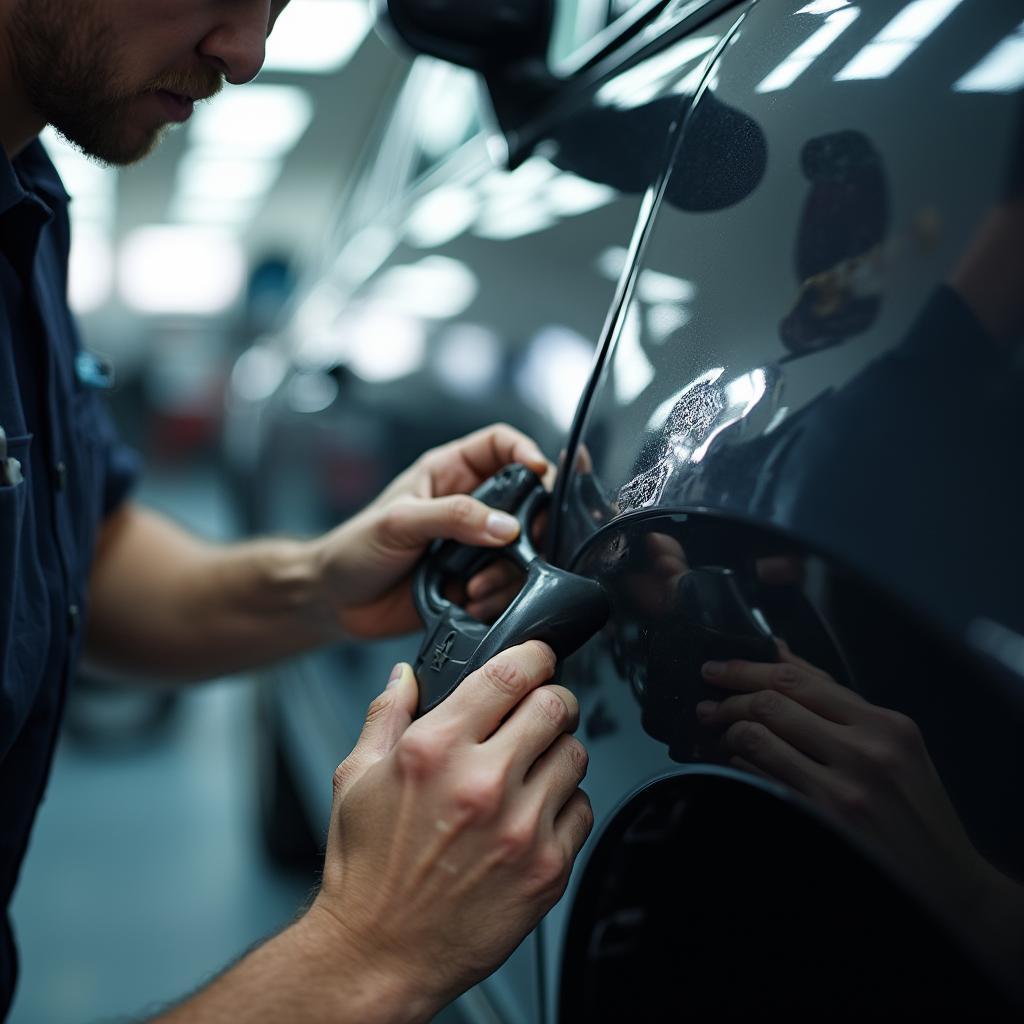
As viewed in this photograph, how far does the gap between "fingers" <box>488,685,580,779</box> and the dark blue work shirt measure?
0.48 m

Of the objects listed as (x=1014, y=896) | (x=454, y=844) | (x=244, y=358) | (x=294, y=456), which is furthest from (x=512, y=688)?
(x=244, y=358)

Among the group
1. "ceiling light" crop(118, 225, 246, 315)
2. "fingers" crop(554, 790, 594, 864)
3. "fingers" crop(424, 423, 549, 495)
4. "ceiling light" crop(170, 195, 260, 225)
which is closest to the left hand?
"fingers" crop(424, 423, 549, 495)

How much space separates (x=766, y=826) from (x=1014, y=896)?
0.33 metres

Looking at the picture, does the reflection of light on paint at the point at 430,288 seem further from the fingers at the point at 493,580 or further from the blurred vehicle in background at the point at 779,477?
the fingers at the point at 493,580

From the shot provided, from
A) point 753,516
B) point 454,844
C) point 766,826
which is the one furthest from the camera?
point 766,826

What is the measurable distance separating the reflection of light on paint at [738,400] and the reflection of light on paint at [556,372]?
0.19m

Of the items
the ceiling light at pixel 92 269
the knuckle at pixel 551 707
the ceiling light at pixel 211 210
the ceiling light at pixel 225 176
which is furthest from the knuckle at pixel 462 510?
the ceiling light at pixel 92 269

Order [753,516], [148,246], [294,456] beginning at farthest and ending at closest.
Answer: [148,246]
[294,456]
[753,516]

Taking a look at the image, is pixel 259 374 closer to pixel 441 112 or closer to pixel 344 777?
pixel 441 112

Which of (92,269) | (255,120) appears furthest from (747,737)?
(92,269)

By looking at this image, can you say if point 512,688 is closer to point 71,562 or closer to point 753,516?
point 753,516

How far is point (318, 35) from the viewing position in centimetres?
602

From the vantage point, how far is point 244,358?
10.1 ft

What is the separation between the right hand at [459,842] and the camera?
68 cm
